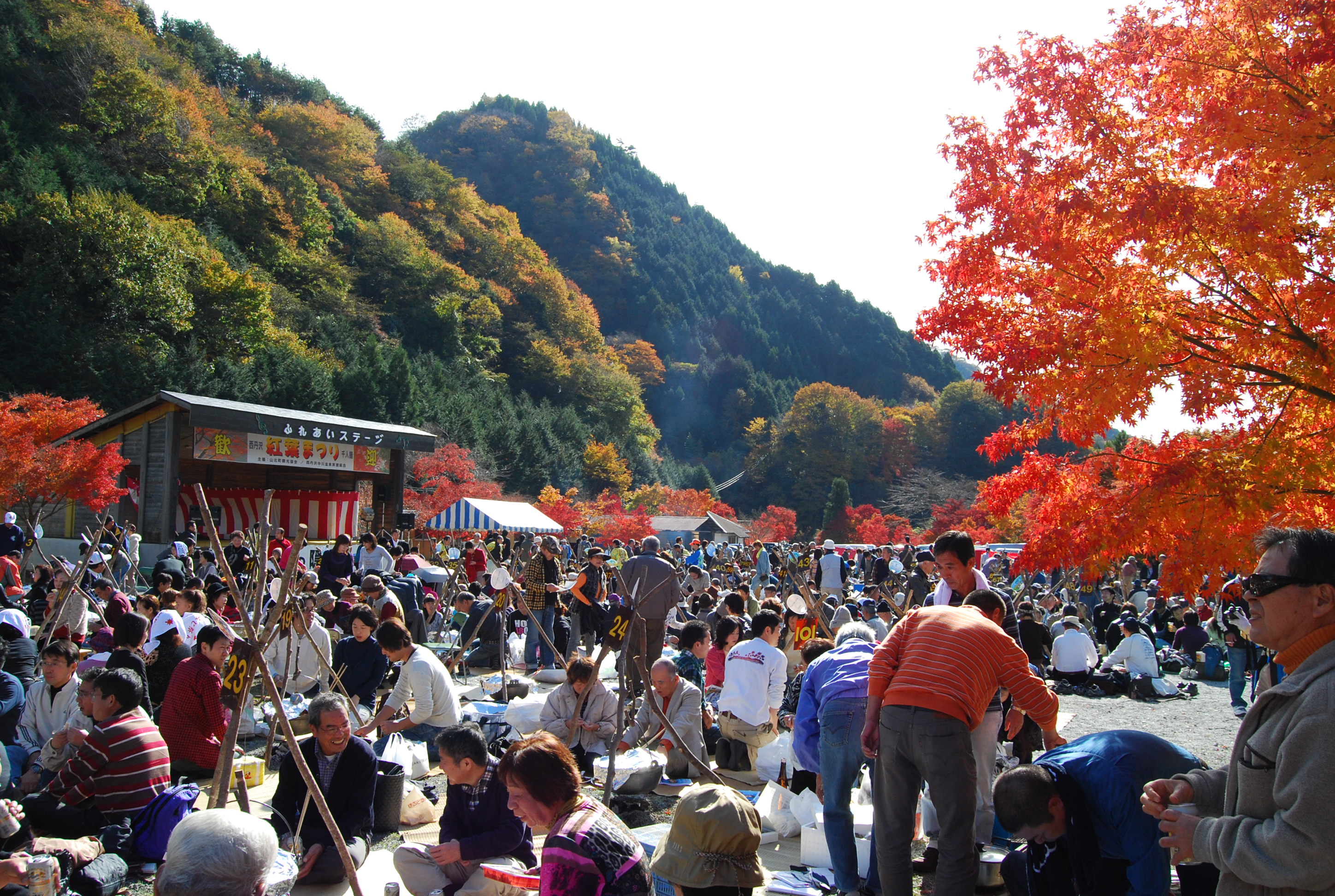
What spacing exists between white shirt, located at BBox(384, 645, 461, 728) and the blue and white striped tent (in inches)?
738

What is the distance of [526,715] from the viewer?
6656mm

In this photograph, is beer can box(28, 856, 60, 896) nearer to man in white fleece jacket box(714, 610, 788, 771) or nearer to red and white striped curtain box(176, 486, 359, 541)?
man in white fleece jacket box(714, 610, 788, 771)

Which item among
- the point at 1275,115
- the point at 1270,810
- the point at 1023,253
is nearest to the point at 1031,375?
the point at 1023,253

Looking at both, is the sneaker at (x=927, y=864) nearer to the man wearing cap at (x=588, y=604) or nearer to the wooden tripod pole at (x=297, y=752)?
the wooden tripod pole at (x=297, y=752)

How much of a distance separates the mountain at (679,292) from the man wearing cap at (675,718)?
248 ft

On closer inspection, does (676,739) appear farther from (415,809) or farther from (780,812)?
(415,809)

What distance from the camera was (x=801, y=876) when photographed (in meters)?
4.19

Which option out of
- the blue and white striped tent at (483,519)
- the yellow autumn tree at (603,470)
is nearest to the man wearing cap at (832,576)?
the blue and white striped tent at (483,519)

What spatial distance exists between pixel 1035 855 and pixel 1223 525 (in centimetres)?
293

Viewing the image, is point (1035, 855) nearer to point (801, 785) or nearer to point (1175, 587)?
point (801, 785)

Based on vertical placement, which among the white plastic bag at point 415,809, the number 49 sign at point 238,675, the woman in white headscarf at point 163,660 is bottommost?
the white plastic bag at point 415,809

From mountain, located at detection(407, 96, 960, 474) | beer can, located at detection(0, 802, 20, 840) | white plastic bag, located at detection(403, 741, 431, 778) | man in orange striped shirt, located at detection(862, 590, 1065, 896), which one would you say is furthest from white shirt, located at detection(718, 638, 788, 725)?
mountain, located at detection(407, 96, 960, 474)

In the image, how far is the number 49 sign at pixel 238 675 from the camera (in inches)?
139

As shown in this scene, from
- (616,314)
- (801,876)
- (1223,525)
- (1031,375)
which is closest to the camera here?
(801,876)
